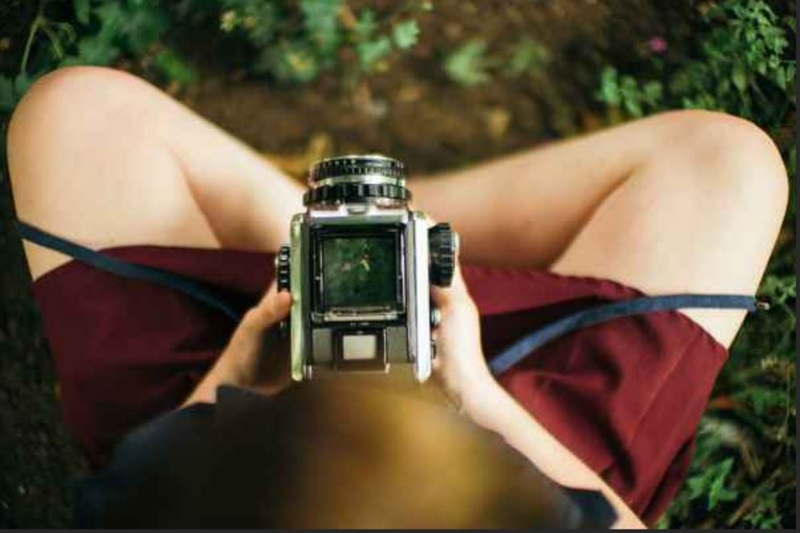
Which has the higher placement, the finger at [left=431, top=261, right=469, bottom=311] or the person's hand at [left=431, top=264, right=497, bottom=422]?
the finger at [left=431, top=261, right=469, bottom=311]

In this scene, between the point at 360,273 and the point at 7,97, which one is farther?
the point at 7,97

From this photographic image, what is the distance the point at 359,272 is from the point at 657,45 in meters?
0.32

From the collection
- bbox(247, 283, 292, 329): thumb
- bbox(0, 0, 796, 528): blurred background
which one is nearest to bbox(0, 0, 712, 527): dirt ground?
bbox(0, 0, 796, 528): blurred background

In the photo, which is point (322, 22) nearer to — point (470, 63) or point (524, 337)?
point (470, 63)

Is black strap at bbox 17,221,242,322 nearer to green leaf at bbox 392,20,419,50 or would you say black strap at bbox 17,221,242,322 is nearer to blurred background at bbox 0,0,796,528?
blurred background at bbox 0,0,796,528

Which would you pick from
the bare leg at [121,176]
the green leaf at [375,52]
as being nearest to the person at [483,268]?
the bare leg at [121,176]

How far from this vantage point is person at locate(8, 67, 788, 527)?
86 cm

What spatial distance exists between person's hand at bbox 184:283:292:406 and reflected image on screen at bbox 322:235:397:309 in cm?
8

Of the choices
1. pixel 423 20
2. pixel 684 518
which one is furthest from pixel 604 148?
pixel 684 518

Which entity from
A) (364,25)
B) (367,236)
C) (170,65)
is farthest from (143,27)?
(367,236)

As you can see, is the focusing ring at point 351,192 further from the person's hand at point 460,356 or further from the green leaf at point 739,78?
the green leaf at point 739,78

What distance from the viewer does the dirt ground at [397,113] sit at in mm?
900

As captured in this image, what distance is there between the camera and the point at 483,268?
2.95ft

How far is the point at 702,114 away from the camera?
91 cm
